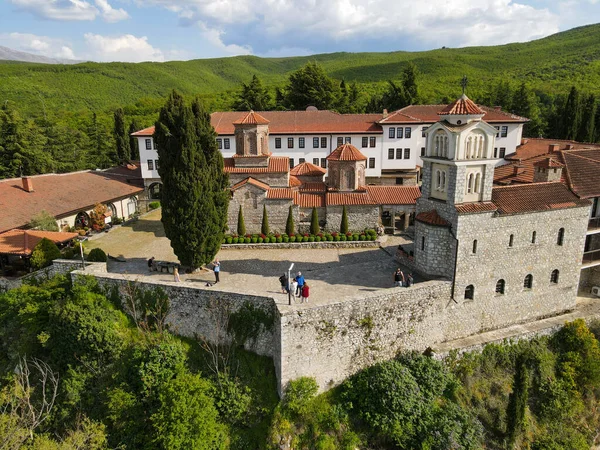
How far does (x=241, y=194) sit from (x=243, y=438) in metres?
14.9

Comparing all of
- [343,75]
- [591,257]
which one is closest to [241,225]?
[591,257]

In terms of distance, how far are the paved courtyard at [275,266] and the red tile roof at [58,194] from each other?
12.4 feet

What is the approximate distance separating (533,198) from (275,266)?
12.3 metres

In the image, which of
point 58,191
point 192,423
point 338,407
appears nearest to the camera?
point 192,423

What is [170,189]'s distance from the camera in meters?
19.0

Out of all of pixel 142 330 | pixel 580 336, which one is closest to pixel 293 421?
pixel 142 330

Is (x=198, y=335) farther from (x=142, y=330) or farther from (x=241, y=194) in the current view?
(x=241, y=194)

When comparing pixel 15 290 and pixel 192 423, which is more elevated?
pixel 15 290

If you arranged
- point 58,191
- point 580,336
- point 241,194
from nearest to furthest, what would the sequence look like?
1. point 580,336
2. point 241,194
3. point 58,191

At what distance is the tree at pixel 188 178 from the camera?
18.8 metres

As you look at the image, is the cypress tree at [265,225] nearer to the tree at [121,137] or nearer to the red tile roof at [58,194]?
the red tile roof at [58,194]

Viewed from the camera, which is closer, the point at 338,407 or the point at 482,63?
the point at 338,407

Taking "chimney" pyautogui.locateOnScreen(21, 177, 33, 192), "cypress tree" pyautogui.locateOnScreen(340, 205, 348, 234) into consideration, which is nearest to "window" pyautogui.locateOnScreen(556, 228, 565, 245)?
"cypress tree" pyautogui.locateOnScreen(340, 205, 348, 234)

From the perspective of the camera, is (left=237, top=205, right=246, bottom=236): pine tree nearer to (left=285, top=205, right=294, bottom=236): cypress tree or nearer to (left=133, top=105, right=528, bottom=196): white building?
(left=285, top=205, right=294, bottom=236): cypress tree
